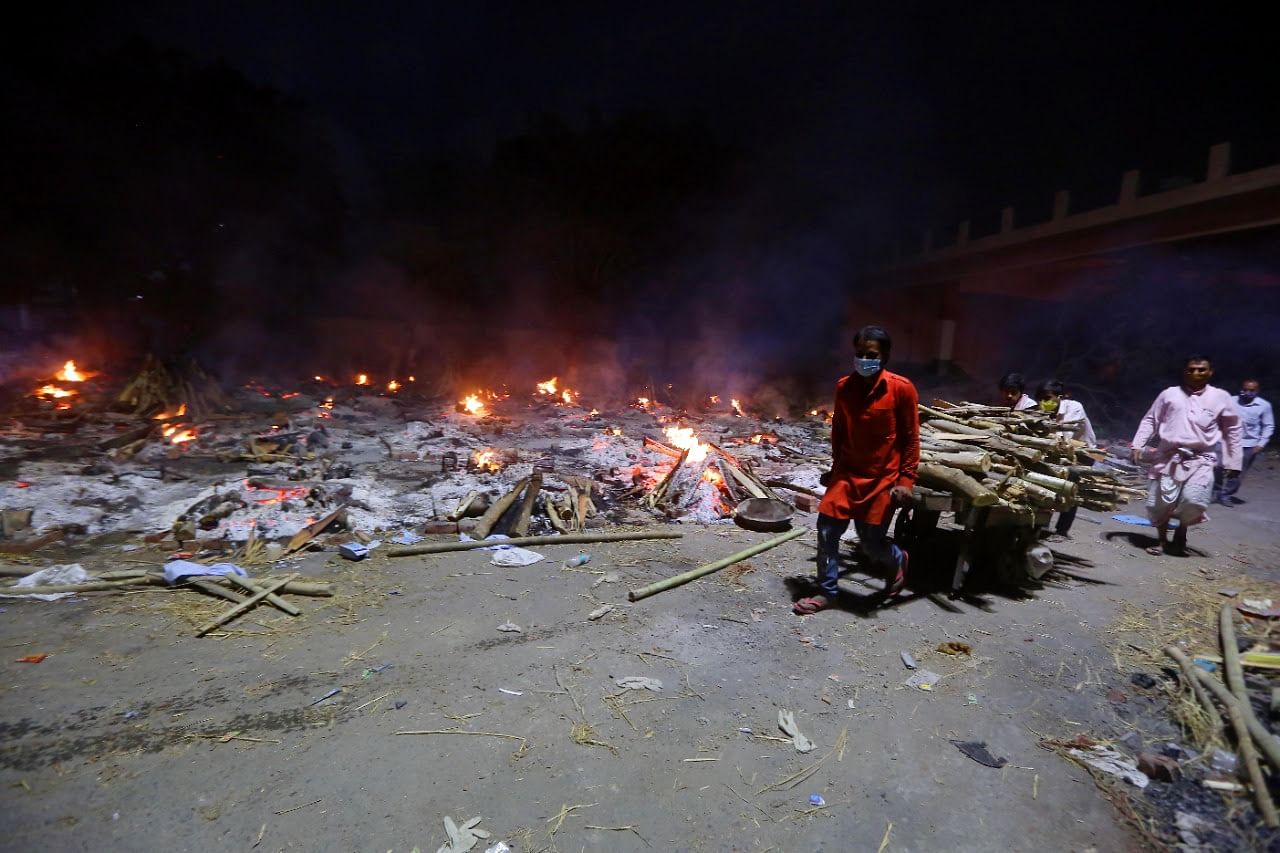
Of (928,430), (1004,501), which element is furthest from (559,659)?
(928,430)

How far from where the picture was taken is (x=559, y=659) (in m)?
3.72

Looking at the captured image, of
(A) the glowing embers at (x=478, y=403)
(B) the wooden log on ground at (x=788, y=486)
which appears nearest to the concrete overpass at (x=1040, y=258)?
(B) the wooden log on ground at (x=788, y=486)

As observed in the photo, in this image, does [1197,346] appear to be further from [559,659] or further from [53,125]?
[53,125]

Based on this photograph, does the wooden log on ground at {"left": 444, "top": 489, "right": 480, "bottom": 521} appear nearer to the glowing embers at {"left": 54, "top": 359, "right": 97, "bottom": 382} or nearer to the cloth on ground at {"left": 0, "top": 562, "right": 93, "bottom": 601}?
the cloth on ground at {"left": 0, "top": 562, "right": 93, "bottom": 601}

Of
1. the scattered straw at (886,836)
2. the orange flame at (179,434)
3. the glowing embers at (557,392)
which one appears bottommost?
the scattered straw at (886,836)

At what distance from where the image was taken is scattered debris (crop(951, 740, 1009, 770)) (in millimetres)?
2814

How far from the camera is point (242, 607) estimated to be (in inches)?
Answer: 162

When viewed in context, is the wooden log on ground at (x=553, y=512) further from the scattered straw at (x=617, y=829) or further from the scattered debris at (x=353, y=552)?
the scattered straw at (x=617, y=829)

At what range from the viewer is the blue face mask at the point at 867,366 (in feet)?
12.7

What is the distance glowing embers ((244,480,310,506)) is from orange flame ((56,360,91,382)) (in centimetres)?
1058

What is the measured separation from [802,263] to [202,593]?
2180cm

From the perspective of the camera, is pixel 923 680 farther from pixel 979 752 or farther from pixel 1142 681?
pixel 1142 681

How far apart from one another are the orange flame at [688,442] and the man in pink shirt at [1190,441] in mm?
5237

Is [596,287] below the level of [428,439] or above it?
above
